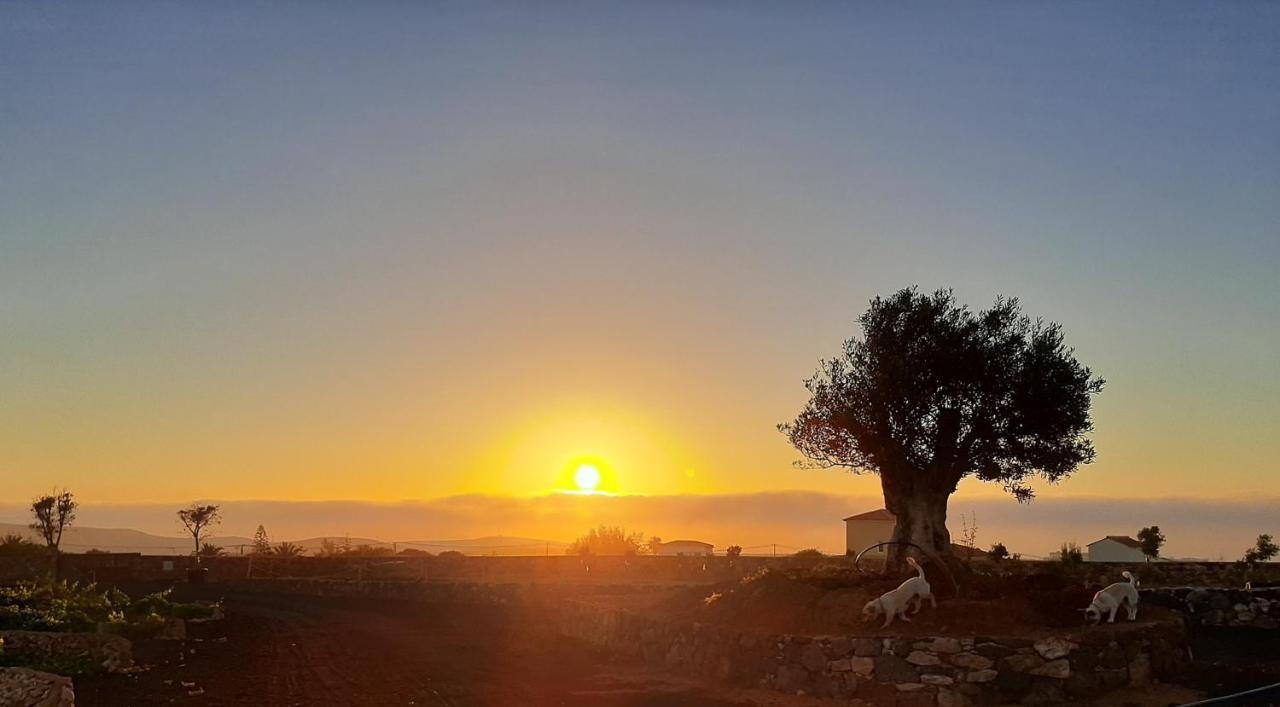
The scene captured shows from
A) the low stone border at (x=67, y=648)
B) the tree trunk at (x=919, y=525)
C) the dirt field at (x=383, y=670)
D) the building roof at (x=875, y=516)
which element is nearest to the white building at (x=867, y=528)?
the building roof at (x=875, y=516)

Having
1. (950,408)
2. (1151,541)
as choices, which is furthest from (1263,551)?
(950,408)

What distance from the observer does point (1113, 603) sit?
18125 mm

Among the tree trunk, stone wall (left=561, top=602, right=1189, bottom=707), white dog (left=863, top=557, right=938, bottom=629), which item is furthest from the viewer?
the tree trunk

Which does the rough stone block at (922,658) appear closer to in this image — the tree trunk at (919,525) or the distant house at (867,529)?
the tree trunk at (919,525)

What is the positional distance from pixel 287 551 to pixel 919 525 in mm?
48274

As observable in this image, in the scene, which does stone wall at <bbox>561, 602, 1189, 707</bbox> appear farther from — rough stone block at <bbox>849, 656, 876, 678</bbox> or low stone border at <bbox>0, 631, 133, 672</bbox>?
low stone border at <bbox>0, 631, 133, 672</bbox>

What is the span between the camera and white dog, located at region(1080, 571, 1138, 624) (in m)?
17.9

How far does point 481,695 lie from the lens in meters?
19.0

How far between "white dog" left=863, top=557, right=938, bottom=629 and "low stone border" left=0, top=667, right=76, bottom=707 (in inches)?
511

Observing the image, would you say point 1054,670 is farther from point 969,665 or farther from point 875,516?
point 875,516

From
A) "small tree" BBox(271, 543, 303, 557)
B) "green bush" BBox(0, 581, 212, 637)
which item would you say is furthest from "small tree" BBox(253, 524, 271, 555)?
"green bush" BBox(0, 581, 212, 637)

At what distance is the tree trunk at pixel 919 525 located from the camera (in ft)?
68.8

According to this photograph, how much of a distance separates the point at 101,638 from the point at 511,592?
18.1m

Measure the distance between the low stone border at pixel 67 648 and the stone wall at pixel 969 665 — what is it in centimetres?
1300
